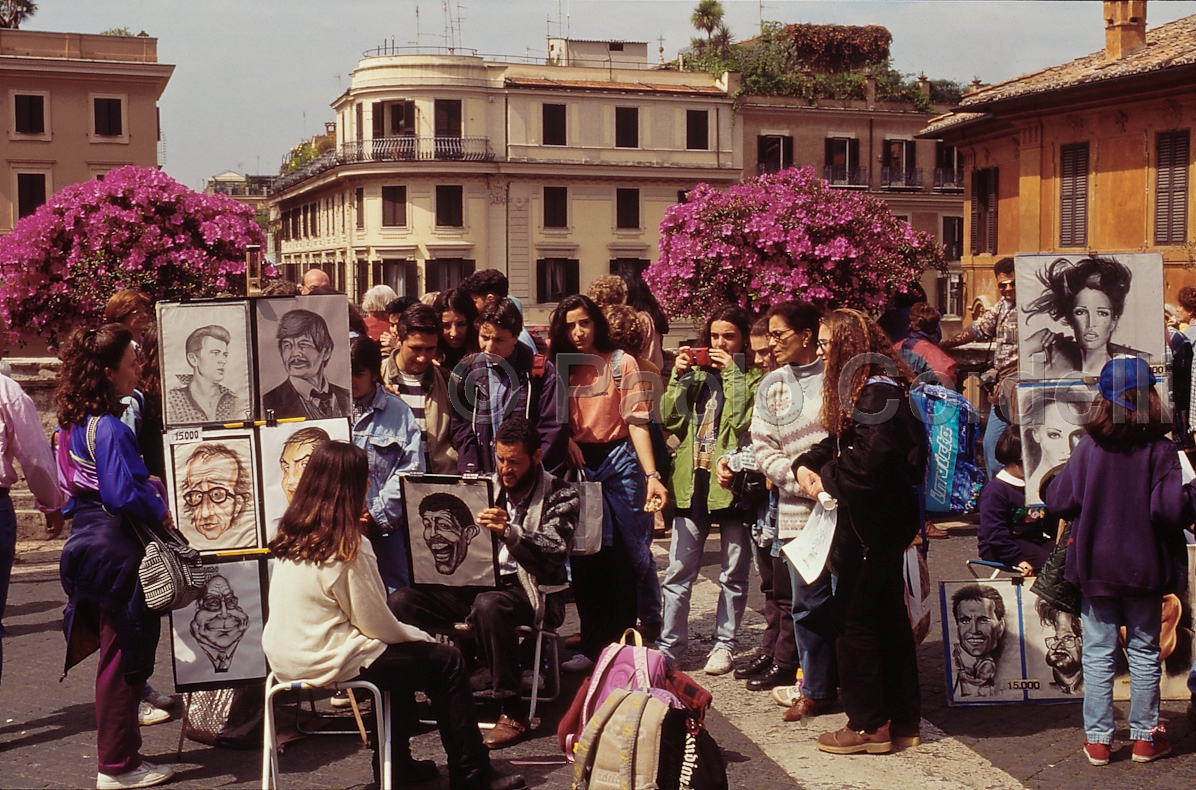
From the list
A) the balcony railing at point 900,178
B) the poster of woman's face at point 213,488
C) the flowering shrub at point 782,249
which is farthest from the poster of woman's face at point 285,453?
the balcony railing at point 900,178

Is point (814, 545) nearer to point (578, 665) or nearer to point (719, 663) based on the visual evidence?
point (719, 663)

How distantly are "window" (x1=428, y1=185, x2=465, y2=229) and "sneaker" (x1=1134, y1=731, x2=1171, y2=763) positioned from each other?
154ft

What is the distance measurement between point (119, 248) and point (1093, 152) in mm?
19308

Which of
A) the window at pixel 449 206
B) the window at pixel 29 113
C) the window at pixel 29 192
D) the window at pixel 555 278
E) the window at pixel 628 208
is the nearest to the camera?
the window at pixel 29 113

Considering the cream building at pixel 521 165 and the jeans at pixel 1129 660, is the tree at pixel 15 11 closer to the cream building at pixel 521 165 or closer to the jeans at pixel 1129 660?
the cream building at pixel 521 165

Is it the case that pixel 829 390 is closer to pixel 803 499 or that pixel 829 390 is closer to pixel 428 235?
pixel 803 499

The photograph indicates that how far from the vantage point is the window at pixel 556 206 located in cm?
5228

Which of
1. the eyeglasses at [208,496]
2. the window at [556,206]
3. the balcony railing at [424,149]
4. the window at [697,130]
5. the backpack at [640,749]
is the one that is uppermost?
the window at [697,130]

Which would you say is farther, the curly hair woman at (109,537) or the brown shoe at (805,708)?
the brown shoe at (805,708)

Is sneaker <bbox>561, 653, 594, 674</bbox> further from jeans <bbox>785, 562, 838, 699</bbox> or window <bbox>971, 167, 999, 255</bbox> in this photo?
window <bbox>971, 167, 999, 255</bbox>

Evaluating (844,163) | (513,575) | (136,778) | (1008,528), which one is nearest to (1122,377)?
(1008,528)

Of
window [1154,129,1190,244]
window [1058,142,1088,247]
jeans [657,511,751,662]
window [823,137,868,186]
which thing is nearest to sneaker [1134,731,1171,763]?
jeans [657,511,751,662]

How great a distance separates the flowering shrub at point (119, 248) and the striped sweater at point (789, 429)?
16885 millimetres

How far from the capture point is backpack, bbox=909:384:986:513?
7.35 m
